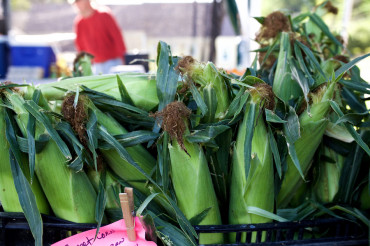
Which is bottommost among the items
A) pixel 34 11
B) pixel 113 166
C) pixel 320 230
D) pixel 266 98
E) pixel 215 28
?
pixel 320 230

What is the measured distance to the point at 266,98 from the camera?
0.63 m

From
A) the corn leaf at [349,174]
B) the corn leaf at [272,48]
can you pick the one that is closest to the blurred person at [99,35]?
the corn leaf at [272,48]

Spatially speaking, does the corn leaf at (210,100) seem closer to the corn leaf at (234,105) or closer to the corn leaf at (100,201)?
the corn leaf at (234,105)

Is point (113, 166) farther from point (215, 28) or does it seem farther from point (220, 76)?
point (215, 28)

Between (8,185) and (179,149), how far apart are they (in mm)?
302

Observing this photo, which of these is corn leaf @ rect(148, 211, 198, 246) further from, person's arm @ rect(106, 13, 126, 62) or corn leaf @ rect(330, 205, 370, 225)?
person's arm @ rect(106, 13, 126, 62)

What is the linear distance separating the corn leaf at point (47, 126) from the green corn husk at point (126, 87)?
111mm

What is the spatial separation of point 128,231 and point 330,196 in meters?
0.40

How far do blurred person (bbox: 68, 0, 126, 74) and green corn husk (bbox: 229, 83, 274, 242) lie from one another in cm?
277

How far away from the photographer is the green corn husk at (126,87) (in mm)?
744

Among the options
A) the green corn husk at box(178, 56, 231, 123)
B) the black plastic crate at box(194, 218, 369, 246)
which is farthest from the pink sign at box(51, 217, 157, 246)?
the green corn husk at box(178, 56, 231, 123)

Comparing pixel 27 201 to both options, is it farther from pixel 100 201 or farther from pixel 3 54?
pixel 3 54

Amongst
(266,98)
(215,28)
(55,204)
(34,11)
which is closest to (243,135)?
(266,98)

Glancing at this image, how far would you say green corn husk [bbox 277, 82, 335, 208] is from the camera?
2.14ft
